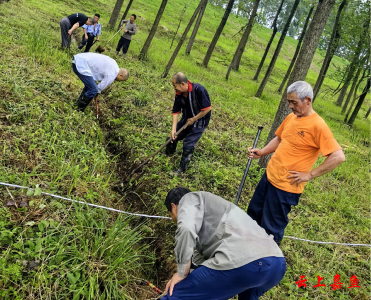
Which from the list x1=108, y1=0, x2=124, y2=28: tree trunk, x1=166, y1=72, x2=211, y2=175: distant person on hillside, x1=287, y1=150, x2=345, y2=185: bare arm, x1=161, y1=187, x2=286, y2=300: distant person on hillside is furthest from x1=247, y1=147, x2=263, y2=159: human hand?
x1=108, y1=0, x2=124, y2=28: tree trunk

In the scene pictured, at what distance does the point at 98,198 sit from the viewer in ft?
10.9

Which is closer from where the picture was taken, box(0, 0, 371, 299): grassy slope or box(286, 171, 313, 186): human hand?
box(286, 171, 313, 186): human hand

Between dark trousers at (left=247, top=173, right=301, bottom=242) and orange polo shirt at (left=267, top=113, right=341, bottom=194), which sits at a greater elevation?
orange polo shirt at (left=267, top=113, right=341, bottom=194)

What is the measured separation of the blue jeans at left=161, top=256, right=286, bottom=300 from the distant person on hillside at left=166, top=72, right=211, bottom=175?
8.22ft

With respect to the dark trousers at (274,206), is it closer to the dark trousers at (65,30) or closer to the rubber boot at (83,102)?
the rubber boot at (83,102)

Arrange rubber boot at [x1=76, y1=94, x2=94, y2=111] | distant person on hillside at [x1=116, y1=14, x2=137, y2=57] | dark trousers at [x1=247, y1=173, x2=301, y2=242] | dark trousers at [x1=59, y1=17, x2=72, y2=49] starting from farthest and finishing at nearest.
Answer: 1. distant person on hillside at [x1=116, y1=14, x2=137, y2=57]
2. dark trousers at [x1=59, y1=17, x2=72, y2=49]
3. rubber boot at [x1=76, y1=94, x2=94, y2=111]
4. dark trousers at [x1=247, y1=173, x2=301, y2=242]

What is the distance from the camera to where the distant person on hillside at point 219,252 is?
6.35 ft

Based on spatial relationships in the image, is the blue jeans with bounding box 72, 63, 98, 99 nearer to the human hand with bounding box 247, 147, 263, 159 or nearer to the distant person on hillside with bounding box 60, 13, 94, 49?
the human hand with bounding box 247, 147, 263, 159

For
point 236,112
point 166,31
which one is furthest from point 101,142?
point 166,31

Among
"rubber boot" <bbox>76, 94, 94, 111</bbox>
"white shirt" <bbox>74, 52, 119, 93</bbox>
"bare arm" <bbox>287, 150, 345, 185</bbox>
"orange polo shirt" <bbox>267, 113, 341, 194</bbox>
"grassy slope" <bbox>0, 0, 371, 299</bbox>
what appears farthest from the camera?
"rubber boot" <bbox>76, 94, 94, 111</bbox>

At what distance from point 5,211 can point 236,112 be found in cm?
707

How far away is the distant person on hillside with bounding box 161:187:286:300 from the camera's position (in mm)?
1935

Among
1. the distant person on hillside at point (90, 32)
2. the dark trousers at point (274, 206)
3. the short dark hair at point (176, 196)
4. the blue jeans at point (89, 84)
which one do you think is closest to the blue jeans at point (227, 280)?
the short dark hair at point (176, 196)

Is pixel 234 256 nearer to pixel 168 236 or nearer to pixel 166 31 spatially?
pixel 168 236
